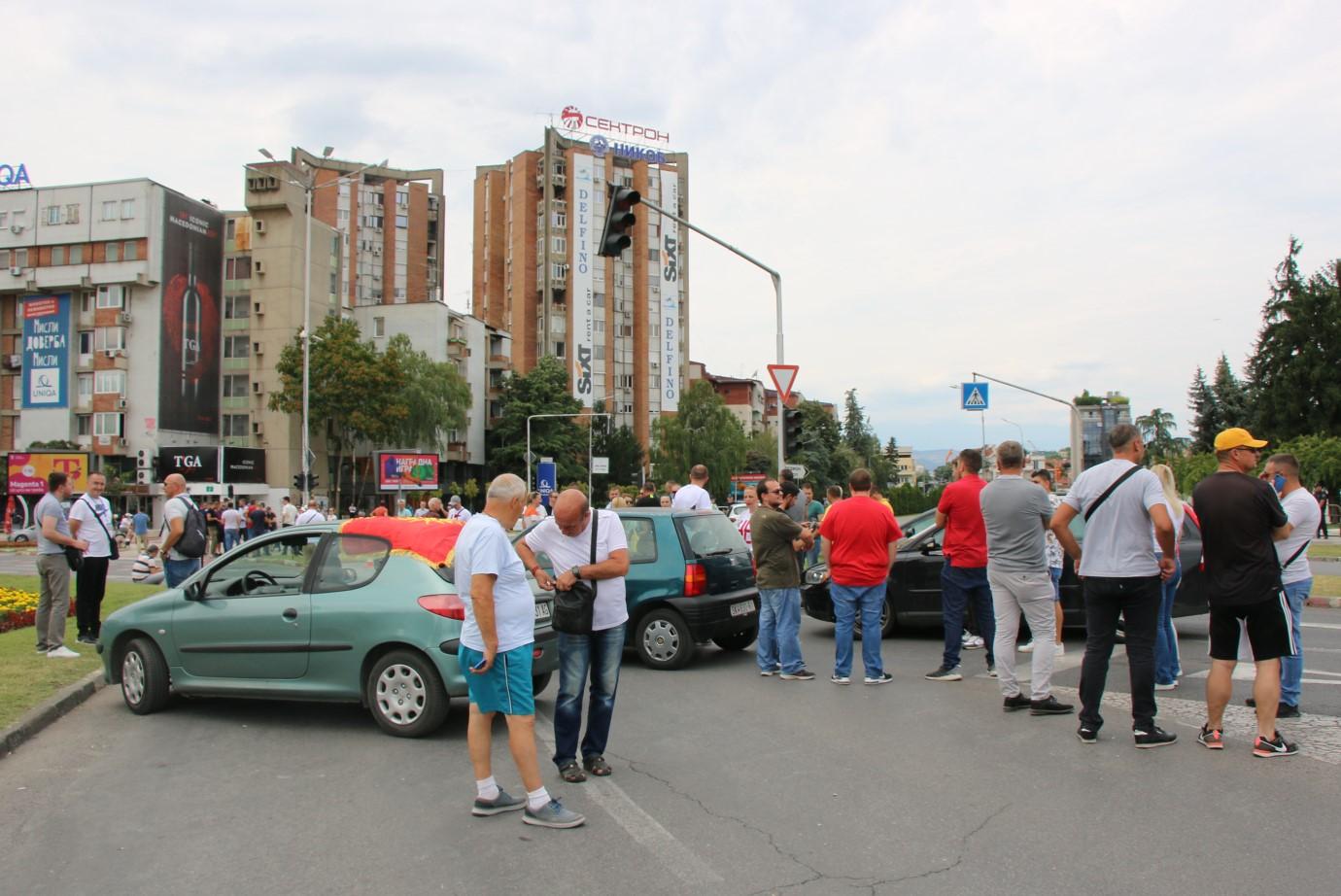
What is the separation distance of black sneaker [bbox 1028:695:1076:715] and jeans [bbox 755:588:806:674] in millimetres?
2215

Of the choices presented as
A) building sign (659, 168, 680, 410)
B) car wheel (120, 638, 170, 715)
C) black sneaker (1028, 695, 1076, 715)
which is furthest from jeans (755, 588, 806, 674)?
building sign (659, 168, 680, 410)

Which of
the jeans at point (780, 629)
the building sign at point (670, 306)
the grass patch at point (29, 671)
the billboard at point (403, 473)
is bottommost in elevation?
the grass patch at point (29, 671)

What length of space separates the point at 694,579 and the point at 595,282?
76964 millimetres

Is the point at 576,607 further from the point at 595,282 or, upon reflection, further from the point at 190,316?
the point at 595,282

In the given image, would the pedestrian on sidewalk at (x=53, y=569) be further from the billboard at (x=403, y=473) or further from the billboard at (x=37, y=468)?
the billboard at (x=403, y=473)

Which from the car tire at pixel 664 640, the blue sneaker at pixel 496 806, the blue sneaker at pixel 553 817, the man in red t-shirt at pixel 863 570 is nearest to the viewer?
the blue sneaker at pixel 553 817

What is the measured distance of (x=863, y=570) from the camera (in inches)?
336

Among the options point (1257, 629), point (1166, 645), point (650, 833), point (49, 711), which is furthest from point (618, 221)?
point (650, 833)

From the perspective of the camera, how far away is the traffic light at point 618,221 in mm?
14664

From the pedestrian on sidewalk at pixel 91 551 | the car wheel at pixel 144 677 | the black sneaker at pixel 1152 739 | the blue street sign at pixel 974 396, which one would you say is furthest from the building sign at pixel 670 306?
the black sneaker at pixel 1152 739

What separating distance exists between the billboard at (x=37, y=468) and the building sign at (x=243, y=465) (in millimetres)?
9442

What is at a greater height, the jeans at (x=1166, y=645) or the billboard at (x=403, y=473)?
the billboard at (x=403, y=473)

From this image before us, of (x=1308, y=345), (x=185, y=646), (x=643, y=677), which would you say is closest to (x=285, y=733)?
(x=185, y=646)

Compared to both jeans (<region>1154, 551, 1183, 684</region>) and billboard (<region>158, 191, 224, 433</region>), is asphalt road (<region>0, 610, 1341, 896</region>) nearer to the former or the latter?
jeans (<region>1154, 551, 1183, 684</region>)
